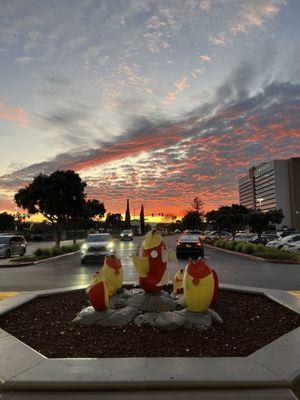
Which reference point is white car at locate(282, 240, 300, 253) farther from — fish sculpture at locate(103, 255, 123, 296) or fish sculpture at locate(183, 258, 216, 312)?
fish sculpture at locate(183, 258, 216, 312)

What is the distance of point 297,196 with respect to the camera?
17125cm

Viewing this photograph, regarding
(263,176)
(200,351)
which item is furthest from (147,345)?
(263,176)

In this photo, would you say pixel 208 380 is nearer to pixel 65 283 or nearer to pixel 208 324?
pixel 208 324

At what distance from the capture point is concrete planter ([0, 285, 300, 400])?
471 cm

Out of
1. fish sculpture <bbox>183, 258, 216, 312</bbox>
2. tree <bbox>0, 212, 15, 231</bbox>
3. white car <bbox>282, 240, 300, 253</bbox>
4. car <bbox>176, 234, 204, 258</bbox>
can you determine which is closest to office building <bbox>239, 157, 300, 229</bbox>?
tree <bbox>0, 212, 15, 231</bbox>

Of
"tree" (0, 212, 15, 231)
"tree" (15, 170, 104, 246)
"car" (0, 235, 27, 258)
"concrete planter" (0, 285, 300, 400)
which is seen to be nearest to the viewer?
"concrete planter" (0, 285, 300, 400)

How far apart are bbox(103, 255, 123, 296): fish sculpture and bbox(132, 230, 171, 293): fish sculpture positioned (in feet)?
2.95

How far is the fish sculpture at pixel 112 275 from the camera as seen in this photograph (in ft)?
28.6

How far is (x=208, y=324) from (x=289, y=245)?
2521cm

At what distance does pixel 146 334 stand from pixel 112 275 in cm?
226

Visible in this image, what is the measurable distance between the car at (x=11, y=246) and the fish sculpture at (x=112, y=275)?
21.9m

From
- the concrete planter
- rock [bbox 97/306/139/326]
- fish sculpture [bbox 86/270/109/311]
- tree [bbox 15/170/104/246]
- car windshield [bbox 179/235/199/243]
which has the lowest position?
the concrete planter

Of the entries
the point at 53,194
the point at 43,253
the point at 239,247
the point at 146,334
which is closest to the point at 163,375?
Result: the point at 146,334

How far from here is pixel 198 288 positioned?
722 cm
